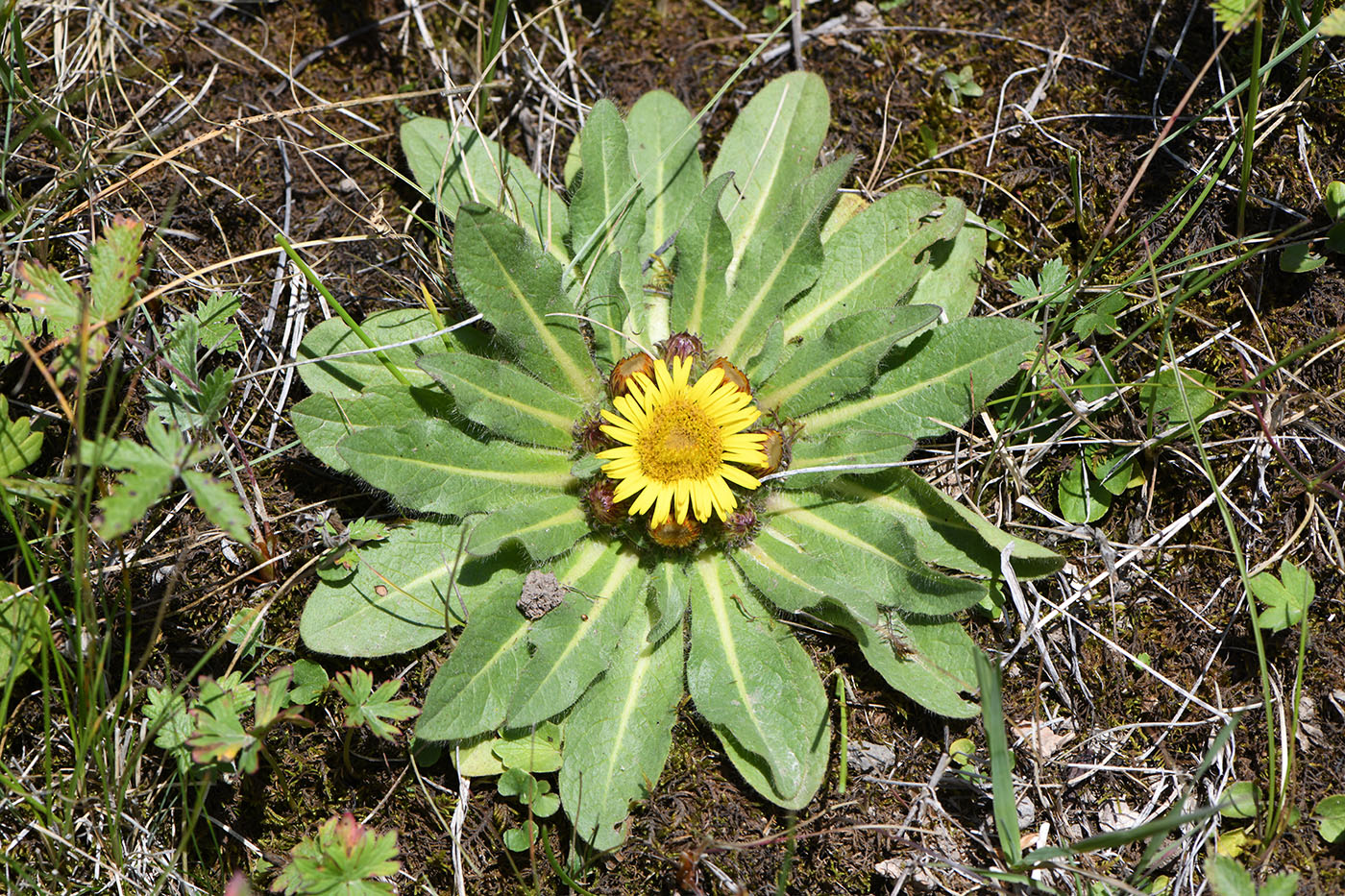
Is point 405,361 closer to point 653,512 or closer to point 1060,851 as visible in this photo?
point 653,512

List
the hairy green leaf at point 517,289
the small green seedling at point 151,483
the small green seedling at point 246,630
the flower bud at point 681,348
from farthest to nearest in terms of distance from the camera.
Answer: the flower bud at point 681,348
the small green seedling at point 246,630
the hairy green leaf at point 517,289
the small green seedling at point 151,483

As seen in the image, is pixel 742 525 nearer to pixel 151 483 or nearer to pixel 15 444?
pixel 151 483

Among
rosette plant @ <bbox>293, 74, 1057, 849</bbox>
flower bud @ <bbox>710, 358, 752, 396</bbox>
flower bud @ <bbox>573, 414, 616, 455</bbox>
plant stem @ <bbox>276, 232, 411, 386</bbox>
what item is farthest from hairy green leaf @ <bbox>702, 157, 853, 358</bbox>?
plant stem @ <bbox>276, 232, 411, 386</bbox>

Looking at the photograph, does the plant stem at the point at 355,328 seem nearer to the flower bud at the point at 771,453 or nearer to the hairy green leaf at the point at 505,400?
the hairy green leaf at the point at 505,400

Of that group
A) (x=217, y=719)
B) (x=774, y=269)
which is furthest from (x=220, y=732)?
(x=774, y=269)

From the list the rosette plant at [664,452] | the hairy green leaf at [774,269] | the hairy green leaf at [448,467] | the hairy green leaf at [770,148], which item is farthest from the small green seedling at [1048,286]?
the hairy green leaf at [448,467]

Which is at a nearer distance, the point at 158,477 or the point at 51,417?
the point at 158,477

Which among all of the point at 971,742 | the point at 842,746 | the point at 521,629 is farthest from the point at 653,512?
the point at 971,742
